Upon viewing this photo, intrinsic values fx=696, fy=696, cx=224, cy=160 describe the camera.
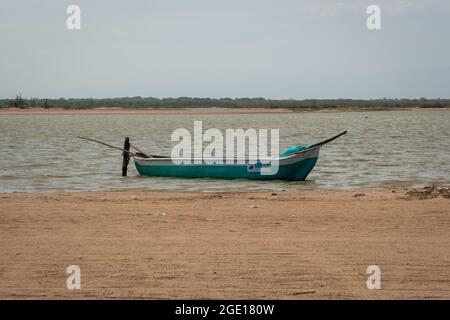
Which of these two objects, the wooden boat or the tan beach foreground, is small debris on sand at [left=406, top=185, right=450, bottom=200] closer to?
the tan beach foreground

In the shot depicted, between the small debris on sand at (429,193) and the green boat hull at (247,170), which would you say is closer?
the small debris on sand at (429,193)

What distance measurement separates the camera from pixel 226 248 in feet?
27.3

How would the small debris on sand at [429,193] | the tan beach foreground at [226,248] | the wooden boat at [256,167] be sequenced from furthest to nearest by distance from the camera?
the wooden boat at [256,167] → the small debris on sand at [429,193] → the tan beach foreground at [226,248]

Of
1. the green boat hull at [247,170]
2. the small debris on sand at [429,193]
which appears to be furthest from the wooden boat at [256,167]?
the small debris on sand at [429,193]

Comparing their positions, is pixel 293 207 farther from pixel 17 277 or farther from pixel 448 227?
pixel 17 277

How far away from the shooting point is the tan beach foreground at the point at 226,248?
6707mm

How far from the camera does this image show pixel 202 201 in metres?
12.9

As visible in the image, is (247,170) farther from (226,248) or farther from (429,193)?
(226,248)

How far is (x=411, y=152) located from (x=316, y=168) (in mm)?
9001

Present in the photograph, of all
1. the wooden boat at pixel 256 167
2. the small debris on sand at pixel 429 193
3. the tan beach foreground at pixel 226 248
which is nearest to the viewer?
the tan beach foreground at pixel 226 248

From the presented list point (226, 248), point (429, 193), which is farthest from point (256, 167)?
point (226, 248)

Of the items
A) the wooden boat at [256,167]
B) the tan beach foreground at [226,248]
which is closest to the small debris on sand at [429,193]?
the tan beach foreground at [226,248]

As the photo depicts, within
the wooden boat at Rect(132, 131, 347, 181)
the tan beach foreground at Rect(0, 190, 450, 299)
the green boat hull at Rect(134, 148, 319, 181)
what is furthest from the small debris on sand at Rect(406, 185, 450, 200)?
the green boat hull at Rect(134, 148, 319, 181)

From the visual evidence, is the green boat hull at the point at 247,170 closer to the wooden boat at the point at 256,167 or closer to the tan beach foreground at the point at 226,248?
the wooden boat at the point at 256,167
